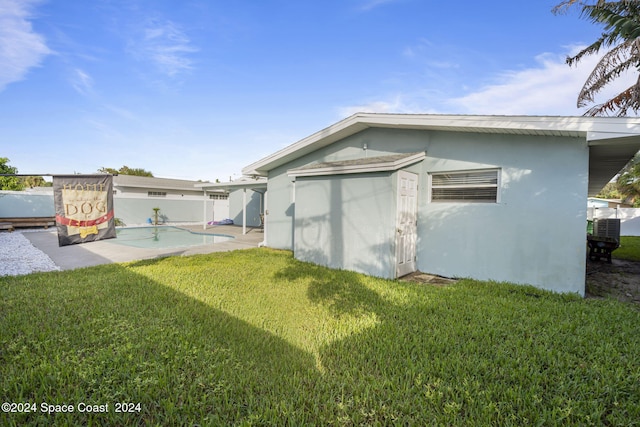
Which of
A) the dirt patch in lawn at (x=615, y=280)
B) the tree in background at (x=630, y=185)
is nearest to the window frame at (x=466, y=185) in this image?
the dirt patch in lawn at (x=615, y=280)

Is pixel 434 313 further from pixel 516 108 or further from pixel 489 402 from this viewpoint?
pixel 516 108

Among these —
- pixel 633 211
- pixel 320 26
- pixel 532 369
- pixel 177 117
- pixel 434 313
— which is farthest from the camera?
pixel 633 211

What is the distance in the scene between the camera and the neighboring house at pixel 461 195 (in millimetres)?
5605

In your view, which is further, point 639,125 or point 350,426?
point 639,125

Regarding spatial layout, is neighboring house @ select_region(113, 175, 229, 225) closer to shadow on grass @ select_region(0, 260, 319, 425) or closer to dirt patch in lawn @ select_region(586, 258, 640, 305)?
shadow on grass @ select_region(0, 260, 319, 425)

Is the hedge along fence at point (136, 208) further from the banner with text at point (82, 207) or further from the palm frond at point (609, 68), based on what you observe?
the palm frond at point (609, 68)

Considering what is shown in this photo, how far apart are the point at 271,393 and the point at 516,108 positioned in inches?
495

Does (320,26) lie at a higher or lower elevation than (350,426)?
higher

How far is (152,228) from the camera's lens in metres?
20.2

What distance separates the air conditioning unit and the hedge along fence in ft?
78.2

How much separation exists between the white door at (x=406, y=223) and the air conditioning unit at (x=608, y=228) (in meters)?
8.10

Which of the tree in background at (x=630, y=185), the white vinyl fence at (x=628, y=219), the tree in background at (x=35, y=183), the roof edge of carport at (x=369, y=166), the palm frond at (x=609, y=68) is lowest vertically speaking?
the white vinyl fence at (x=628, y=219)

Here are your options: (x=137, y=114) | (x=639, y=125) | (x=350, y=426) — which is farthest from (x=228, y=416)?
(x=137, y=114)

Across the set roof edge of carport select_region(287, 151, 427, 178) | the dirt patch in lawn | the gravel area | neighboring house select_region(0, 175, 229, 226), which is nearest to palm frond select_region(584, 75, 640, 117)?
the dirt patch in lawn
